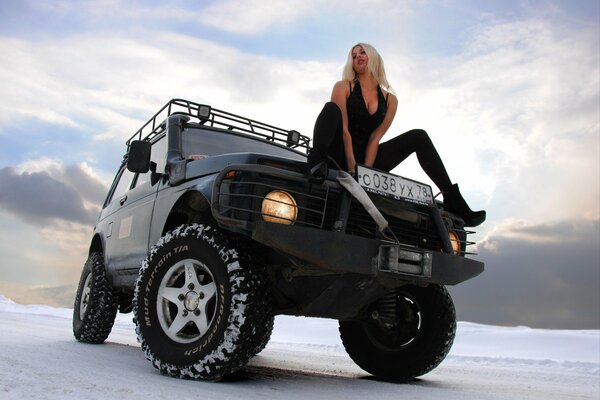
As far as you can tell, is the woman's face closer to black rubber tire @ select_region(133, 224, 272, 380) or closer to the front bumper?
the front bumper

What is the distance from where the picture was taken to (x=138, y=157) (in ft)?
15.1

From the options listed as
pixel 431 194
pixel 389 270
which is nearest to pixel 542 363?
pixel 431 194

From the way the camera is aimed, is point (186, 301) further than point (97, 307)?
No

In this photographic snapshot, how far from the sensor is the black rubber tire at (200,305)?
327 cm

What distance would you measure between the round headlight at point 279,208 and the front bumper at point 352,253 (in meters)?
0.15

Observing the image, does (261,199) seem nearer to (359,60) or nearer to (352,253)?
(352,253)

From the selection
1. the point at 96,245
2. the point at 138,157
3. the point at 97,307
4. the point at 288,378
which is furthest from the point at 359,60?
the point at 96,245

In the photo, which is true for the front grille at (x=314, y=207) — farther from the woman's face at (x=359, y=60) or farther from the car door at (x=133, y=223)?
the car door at (x=133, y=223)

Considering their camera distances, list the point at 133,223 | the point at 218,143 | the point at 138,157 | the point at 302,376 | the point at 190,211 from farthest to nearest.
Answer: the point at 133,223
the point at 218,143
the point at 138,157
the point at 302,376
the point at 190,211

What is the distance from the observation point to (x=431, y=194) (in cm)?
395

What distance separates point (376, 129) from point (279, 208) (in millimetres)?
1227

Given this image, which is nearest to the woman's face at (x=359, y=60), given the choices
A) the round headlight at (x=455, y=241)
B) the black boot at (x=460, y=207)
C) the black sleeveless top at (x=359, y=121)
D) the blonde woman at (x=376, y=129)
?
the blonde woman at (x=376, y=129)

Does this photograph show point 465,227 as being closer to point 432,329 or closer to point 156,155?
point 432,329

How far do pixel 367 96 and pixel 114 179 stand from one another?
4129 millimetres
